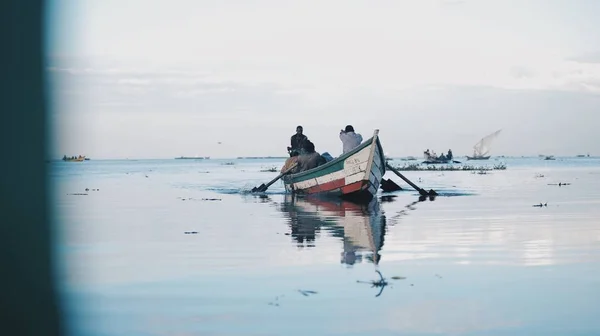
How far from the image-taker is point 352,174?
2372 cm

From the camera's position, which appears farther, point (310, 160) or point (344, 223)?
point (310, 160)

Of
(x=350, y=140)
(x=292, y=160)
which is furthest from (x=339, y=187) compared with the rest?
(x=292, y=160)

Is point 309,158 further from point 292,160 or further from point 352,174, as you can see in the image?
point 352,174

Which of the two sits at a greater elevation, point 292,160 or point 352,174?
point 292,160

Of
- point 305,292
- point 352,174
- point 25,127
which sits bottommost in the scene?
point 305,292

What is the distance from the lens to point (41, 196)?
9695mm

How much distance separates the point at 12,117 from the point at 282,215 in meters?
10.4

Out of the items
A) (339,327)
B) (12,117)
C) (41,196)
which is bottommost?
(339,327)

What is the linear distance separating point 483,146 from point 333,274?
338 ft

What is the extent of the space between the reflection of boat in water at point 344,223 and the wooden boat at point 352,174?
0.43 m

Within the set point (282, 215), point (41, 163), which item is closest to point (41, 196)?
point (41, 163)

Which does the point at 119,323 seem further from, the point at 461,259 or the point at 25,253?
the point at 461,259

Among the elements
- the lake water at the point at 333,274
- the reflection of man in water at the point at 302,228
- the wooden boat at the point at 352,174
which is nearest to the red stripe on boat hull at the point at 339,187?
the wooden boat at the point at 352,174

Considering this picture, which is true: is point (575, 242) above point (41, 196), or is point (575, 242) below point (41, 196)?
below
